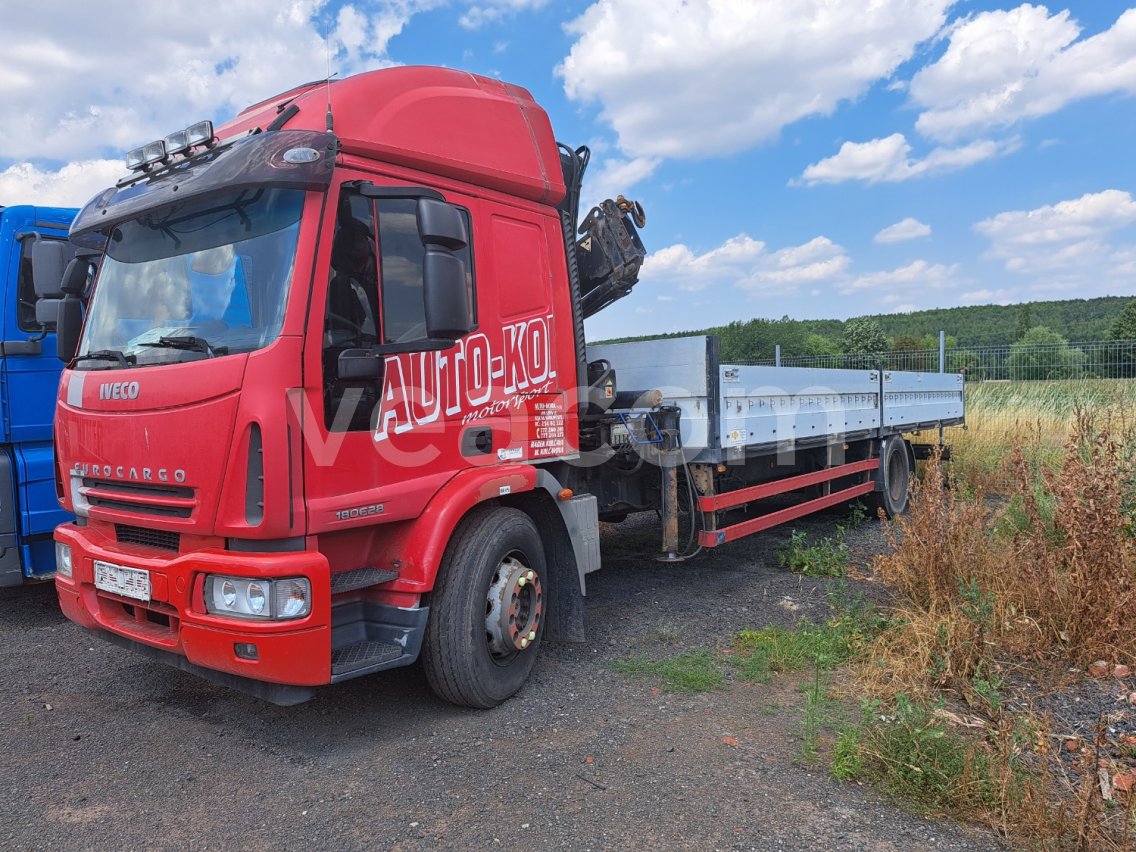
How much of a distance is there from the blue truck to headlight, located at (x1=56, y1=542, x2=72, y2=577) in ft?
5.30

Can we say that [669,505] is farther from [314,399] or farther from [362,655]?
[314,399]

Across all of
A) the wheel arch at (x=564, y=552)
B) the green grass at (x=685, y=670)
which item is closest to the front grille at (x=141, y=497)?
the wheel arch at (x=564, y=552)

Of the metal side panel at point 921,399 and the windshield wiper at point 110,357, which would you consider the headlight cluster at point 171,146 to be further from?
the metal side panel at point 921,399

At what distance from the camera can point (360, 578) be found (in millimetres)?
3488

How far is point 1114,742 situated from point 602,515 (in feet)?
10.8

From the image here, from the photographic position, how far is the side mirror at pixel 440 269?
333 centimetres

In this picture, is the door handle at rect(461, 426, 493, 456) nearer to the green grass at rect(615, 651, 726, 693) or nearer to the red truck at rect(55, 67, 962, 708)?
the red truck at rect(55, 67, 962, 708)

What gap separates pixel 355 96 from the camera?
3.61 metres

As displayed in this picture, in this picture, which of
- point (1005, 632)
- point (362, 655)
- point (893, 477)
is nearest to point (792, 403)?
point (1005, 632)

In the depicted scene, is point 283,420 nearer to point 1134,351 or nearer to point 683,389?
point 683,389

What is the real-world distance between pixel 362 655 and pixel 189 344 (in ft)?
4.95

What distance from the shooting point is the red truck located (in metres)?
3.13

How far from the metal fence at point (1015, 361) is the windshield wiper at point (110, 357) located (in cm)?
1094

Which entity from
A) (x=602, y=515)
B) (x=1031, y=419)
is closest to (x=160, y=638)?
(x=602, y=515)
